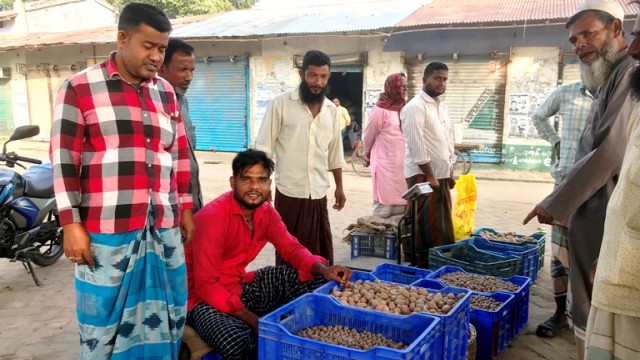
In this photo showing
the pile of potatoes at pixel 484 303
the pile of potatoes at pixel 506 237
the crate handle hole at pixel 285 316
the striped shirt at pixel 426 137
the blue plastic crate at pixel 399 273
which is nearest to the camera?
the crate handle hole at pixel 285 316

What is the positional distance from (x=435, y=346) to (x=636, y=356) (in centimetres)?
86

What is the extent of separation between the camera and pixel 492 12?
10.5 m

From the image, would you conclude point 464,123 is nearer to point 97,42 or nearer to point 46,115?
point 97,42

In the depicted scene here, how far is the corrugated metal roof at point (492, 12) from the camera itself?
9.58 meters

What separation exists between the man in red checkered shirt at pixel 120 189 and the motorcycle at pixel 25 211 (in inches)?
101

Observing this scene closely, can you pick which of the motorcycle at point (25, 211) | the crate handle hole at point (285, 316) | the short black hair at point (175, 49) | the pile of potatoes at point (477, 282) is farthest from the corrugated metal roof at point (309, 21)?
the crate handle hole at point (285, 316)

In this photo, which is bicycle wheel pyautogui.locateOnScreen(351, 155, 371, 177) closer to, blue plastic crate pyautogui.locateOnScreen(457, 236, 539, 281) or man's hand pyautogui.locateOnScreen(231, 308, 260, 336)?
blue plastic crate pyautogui.locateOnScreen(457, 236, 539, 281)

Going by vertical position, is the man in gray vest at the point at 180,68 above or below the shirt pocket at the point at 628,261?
above

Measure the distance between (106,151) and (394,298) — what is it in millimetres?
1576

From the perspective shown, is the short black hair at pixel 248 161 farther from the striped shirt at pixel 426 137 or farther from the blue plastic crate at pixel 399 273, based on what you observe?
the striped shirt at pixel 426 137

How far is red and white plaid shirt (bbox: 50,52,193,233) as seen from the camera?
82.1 inches

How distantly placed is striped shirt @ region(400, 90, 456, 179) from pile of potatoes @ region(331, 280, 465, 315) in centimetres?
187

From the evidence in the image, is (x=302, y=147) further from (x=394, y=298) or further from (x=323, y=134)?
(x=394, y=298)

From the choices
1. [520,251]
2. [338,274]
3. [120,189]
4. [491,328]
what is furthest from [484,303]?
[120,189]
